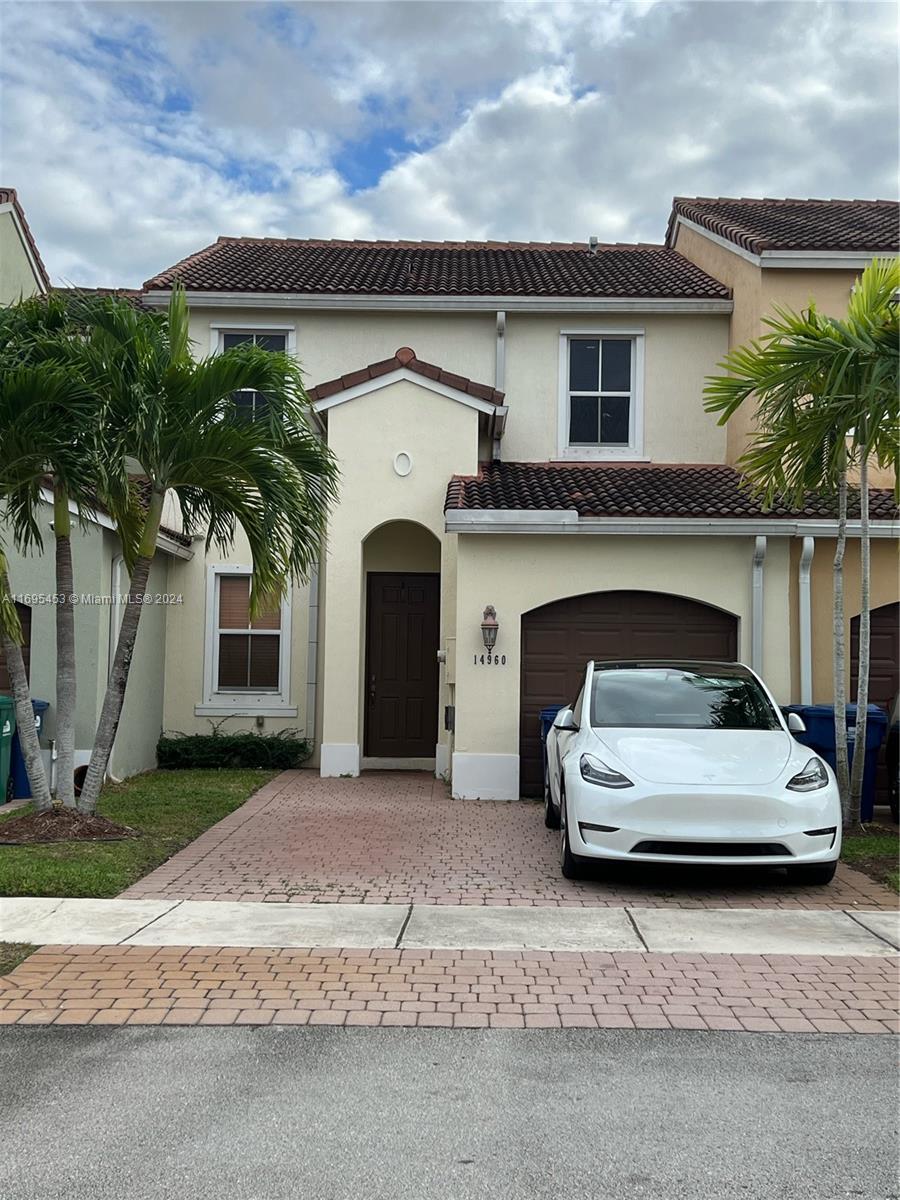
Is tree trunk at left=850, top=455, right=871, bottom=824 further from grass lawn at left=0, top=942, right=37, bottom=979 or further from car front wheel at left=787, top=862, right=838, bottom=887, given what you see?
grass lawn at left=0, top=942, right=37, bottom=979

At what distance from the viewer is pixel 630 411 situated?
15.2 meters

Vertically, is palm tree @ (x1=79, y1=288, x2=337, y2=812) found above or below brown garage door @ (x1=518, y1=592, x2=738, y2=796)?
above

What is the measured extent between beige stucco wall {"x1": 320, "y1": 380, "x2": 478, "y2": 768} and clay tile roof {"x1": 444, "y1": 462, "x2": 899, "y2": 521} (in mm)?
502

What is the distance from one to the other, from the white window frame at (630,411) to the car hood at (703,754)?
7.79 m

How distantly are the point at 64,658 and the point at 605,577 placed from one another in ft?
19.6

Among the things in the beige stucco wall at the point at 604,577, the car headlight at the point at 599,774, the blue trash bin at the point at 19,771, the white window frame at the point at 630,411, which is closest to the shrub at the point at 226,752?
the blue trash bin at the point at 19,771

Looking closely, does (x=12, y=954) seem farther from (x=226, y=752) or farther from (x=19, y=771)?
(x=226, y=752)

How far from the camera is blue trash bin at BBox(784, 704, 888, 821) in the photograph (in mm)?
9992

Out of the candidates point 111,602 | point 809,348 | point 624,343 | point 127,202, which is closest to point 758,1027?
point 809,348

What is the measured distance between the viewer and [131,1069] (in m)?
4.16

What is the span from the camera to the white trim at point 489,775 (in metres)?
11.5

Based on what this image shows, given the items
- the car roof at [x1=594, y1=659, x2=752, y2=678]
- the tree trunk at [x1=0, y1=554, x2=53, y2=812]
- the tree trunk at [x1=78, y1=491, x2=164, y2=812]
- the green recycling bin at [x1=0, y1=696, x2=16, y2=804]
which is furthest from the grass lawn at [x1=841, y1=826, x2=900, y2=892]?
the green recycling bin at [x1=0, y1=696, x2=16, y2=804]

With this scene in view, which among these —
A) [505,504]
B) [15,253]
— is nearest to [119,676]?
[505,504]

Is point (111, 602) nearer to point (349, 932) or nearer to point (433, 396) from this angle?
point (433, 396)
